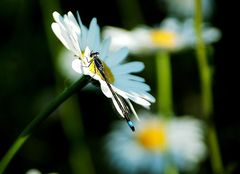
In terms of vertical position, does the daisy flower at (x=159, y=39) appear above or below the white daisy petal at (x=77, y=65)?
below

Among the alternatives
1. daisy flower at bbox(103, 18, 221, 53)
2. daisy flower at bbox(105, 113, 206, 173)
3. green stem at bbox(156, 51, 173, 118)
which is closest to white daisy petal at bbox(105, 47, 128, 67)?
green stem at bbox(156, 51, 173, 118)

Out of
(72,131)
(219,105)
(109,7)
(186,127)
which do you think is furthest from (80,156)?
(109,7)

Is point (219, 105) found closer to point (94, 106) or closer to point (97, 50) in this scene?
point (94, 106)

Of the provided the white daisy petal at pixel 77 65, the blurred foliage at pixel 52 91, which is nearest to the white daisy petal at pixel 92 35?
the white daisy petal at pixel 77 65

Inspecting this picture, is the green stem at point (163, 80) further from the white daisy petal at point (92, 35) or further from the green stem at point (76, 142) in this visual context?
the white daisy petal at point (92, 35)

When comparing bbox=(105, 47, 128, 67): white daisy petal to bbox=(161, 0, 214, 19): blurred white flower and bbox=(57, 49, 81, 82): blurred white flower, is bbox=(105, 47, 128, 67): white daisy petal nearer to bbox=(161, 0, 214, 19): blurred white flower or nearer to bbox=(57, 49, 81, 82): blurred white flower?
bbox=(57, 49, 81, 82): blurred white flower

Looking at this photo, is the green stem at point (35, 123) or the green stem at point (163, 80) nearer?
the green stem at point (35, 123)

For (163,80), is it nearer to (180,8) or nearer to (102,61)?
(102,61)

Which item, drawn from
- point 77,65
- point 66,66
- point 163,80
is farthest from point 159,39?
point 77,65

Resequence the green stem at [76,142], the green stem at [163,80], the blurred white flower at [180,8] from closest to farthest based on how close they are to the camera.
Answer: the green stem at [163,80]
the green stem at [76,142]
the blurred white flower at [180,8]
